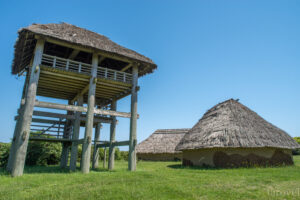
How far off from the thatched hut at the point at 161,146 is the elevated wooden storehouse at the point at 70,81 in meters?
11.2

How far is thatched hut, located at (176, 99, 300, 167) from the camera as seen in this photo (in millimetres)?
14625

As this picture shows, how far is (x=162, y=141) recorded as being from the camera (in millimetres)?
28125

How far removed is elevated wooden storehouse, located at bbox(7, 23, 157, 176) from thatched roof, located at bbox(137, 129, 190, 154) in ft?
37.0

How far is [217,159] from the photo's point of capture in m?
15.0

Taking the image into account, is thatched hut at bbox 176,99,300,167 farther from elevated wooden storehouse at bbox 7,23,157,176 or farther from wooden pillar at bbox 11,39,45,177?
wooden pillar at bbox 11,39,45,177

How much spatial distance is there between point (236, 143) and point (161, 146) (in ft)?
45.3

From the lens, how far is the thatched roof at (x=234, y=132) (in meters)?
14.7

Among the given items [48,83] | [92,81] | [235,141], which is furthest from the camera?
[235,141]

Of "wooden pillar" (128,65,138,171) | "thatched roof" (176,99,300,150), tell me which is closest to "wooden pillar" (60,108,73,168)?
"wooden pillar" (128,65,138,171)

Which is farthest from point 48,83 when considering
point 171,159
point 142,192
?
point 171,159

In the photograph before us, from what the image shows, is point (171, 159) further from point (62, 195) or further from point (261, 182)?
point (62, 195)

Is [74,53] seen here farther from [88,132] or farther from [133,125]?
[133,125]

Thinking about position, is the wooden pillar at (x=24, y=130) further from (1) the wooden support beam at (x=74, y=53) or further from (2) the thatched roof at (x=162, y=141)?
(2) the thatched roof at (x=162, y=141)

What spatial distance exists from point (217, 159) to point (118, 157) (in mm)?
18130
